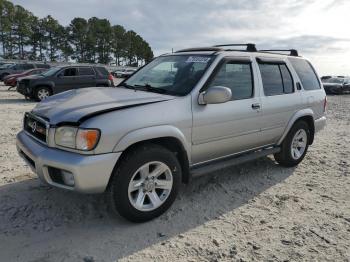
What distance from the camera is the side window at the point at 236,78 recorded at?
14.2 feet

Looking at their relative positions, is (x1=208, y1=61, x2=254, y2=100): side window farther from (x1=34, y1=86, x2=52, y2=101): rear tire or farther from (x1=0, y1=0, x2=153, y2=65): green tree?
(x1=0, y1=0, x2=153, y2=65): green tree

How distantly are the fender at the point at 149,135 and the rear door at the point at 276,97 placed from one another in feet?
5.25

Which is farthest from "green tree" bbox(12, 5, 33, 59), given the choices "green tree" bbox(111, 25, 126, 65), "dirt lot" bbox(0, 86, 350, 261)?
"dirt lot" bbox(0, 86, 350, 261)

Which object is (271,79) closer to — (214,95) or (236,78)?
(236,78)

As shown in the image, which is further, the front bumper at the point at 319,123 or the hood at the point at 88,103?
the front bumper at the point at 319,123

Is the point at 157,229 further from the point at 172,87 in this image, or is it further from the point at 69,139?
the point at 172,87

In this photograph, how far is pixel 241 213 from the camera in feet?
13.4

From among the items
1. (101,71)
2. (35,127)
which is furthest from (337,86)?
(35,127)

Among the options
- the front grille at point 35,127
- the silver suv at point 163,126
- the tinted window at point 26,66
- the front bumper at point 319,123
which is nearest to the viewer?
the silver suv at point 163,126

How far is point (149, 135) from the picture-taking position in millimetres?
3518

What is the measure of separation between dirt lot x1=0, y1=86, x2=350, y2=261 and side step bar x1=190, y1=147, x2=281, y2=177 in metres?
0.42

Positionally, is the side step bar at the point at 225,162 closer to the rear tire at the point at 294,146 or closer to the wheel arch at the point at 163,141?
the wheel arch at the point at 163,141

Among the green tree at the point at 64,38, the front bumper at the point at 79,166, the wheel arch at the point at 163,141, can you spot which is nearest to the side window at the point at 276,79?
the wheel arch at the point at 163,141

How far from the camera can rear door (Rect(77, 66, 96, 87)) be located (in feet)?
49.6
